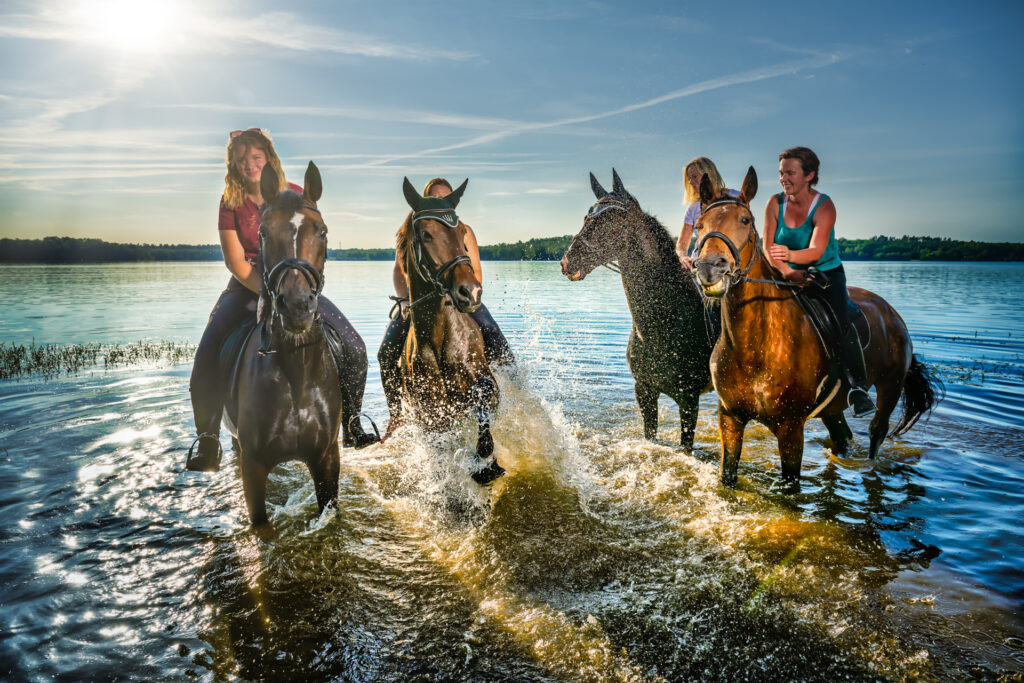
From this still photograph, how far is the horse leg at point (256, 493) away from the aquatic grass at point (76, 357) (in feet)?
36.9

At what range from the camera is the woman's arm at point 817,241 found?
510 centimetres

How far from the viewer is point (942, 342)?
642 inches

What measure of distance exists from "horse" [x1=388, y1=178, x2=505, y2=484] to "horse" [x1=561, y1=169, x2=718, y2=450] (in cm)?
176

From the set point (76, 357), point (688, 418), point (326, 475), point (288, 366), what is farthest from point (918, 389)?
point (76, 357)

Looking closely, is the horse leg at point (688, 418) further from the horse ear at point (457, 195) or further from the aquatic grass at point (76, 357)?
the aquatic grass at point (76, 357)

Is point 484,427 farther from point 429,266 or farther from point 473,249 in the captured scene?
point 473,249

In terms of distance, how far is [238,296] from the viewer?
5043mm

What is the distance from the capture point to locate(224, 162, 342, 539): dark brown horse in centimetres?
360

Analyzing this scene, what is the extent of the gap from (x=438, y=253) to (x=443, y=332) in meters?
0.78

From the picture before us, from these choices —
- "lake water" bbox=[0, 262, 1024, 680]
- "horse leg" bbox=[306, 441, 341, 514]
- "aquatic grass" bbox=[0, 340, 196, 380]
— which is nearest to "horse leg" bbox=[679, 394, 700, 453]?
"lake water" bbox=[0, 262, 1024, 680]

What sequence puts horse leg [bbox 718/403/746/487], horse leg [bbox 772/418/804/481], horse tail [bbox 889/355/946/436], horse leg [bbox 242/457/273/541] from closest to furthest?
horse leg [bbox 242/457/273/541] → horse leg [bbox 772/418/804/481] → horse leg [bbox 718/403/746/487] → horse tail [bbox 889/355/946/436]

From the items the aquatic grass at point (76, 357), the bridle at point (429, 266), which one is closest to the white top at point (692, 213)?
the bridle at point (429, 266)

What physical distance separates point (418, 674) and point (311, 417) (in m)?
1.94

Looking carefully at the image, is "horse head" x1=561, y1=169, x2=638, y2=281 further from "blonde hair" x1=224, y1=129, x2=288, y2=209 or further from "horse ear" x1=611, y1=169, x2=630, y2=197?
"blonde hair" x1=224, y1=129, x2=288, y2=209
